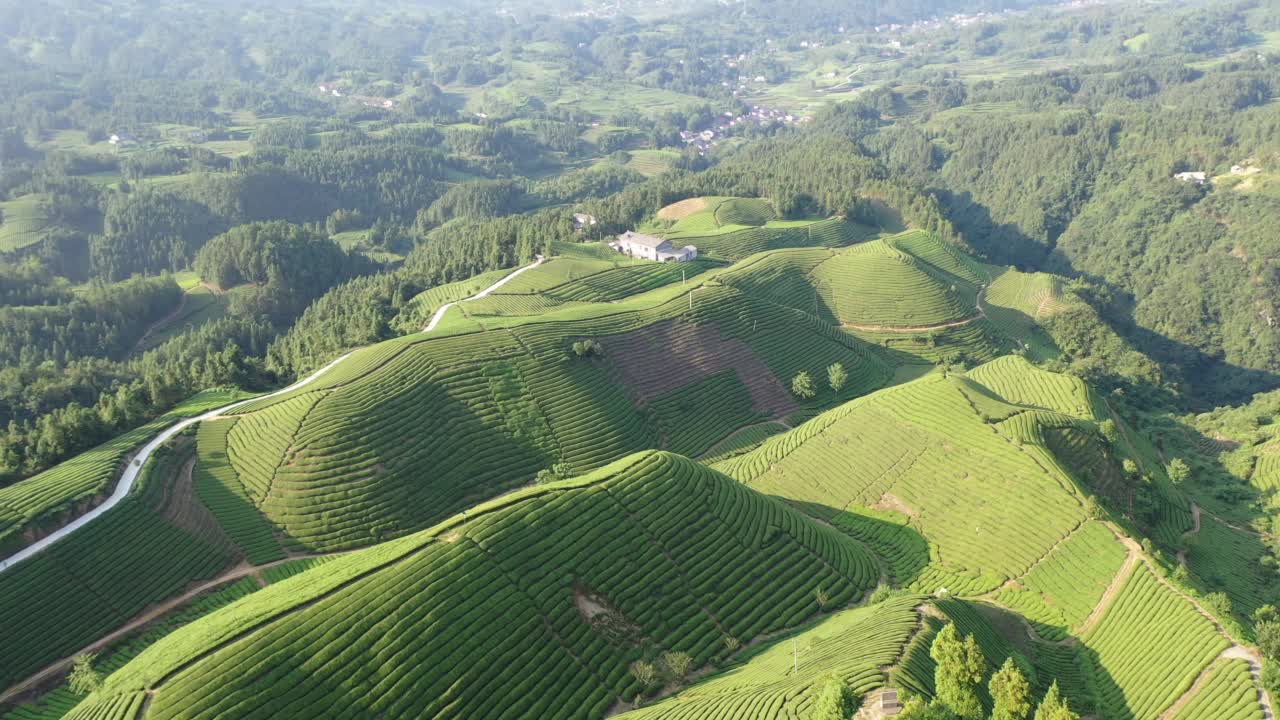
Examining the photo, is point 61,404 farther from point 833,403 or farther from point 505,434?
point 833,403

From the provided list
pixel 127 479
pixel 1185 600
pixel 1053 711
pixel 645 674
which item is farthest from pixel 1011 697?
pixel 127 479

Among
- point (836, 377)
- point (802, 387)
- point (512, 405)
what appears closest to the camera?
point (512, 405)

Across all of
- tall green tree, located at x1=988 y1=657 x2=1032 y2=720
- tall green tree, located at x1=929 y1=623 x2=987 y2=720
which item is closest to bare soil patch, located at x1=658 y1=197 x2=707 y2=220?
tall green tree, located at x1=929 y1=623 x2=987 y2=720

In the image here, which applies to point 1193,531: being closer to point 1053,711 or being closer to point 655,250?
point 1053,711

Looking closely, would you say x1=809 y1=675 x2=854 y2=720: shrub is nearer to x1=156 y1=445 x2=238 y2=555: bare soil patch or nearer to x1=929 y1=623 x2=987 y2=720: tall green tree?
x1=929 y1=623 x2=987 y2=720: tall green tree

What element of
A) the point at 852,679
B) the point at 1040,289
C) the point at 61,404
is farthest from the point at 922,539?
the point at 61,404
